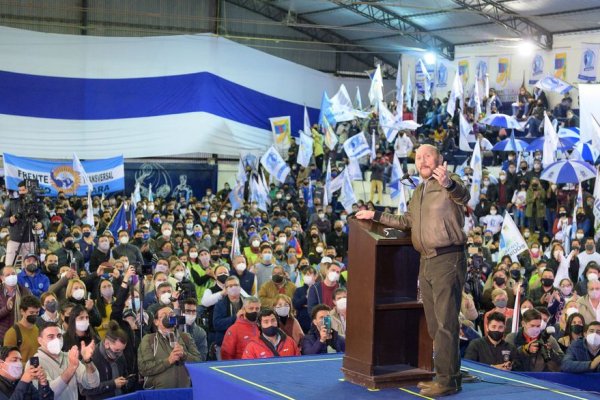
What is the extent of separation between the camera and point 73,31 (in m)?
31.5

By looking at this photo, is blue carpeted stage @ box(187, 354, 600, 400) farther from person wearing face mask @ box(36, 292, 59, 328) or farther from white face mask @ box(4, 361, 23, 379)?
person wearing face mask @ box(36, 292, 59, 328)

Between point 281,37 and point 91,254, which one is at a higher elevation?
point 281,37

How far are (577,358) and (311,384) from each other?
3745 millimetres

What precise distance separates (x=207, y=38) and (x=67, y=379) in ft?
72.7

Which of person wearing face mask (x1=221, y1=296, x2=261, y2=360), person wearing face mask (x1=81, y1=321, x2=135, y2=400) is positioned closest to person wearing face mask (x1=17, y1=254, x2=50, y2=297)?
person wearing face mask (x1=221, y1=296, x2=261, y2=360)

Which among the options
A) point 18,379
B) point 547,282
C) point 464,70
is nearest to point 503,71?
point 464,70

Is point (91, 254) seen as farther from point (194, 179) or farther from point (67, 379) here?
point (194, 179)

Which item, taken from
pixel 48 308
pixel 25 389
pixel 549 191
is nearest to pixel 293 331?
pixel 48 308

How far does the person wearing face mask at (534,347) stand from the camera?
9391 mm

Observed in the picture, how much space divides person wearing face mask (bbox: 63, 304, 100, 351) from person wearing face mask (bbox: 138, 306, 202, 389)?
2.01 feet

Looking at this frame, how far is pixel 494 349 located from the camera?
30.5 feet

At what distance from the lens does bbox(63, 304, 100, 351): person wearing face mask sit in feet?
29.4

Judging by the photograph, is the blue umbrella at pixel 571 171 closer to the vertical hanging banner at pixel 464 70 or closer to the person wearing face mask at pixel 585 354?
the person wearing face mask at pixel 585 354

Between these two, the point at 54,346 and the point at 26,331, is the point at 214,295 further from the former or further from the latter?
the point at 54,346
